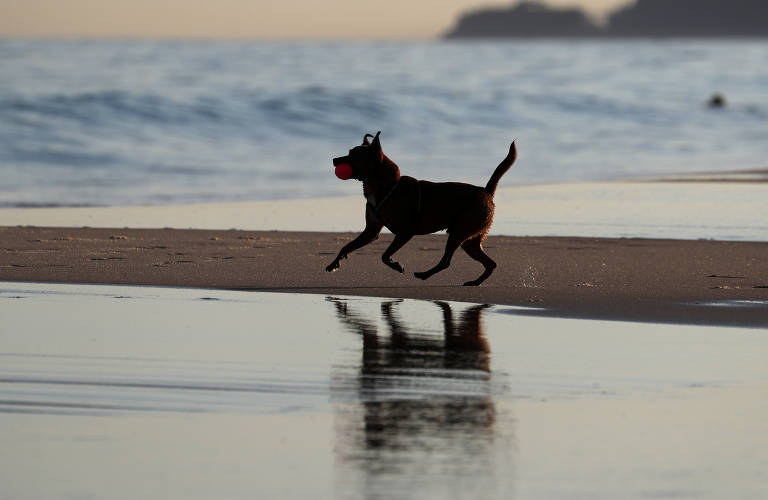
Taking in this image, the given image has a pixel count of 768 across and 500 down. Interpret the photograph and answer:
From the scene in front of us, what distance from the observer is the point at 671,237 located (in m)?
13.7

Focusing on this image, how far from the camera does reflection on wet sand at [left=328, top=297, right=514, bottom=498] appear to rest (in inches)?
199

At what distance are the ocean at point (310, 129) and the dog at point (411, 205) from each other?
8.94 metres

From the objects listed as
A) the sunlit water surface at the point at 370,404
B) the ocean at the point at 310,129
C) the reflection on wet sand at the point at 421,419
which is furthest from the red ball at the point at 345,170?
the ocean at the point at 310,129

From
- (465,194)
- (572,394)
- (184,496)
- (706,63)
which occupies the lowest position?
(184,496)

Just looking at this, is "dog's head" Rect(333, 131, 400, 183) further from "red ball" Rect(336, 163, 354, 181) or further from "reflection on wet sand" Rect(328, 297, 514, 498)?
"reflection on wet sand" Rect(328, 297, 514, 498)

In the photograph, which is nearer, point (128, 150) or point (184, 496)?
point (184, 496)

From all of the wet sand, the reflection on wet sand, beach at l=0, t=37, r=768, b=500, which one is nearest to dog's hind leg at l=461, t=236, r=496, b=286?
the wet sand

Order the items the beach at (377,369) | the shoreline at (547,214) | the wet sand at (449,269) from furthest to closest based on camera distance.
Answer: the shoreline at (547,214), the wet sand at (449,269), the beach at (377,369)

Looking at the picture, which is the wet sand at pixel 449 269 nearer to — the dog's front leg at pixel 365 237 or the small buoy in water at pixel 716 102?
the dog's front leg at pixel 365 237

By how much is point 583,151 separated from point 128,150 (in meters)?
9.58

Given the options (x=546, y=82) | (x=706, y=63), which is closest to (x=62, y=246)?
(x=546, y=82)

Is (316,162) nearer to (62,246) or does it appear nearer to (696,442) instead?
(62,246)

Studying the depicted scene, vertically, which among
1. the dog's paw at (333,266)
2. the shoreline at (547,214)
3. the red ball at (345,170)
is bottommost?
the dog's paw at (333,266)

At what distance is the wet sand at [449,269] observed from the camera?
9.53 m
